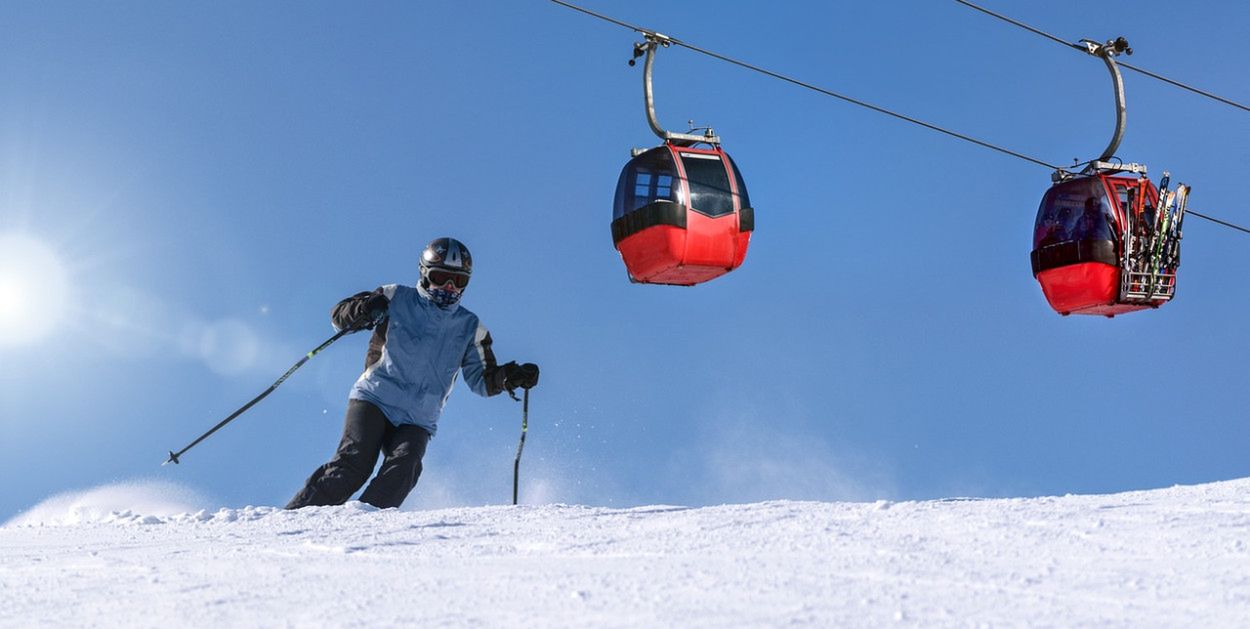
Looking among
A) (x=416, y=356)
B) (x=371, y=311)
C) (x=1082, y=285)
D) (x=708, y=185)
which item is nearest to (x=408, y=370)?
(x=416, y=356)

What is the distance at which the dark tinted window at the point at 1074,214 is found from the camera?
8.74 metres

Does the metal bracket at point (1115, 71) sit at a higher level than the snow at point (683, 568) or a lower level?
higher

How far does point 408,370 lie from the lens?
7.83m

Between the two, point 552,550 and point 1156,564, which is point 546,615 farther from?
point 1156,564

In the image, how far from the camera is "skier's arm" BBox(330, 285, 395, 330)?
25.4ft

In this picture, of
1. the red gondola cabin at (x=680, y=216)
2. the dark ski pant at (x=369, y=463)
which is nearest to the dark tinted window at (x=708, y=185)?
the red gondola cabin at (x=680, y=216)

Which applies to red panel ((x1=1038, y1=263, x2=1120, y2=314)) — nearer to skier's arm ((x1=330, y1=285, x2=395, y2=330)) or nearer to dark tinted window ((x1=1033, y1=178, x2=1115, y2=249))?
dark tinted window ((x1=1033, y1=178, x2=1115, y2=249))

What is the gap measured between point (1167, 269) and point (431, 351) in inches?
227

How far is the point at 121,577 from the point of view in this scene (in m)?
4.23

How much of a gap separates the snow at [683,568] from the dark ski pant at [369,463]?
1712 mm

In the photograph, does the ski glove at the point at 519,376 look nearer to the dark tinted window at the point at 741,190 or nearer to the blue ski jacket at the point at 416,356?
the blue ski jacket at the point at 416,356

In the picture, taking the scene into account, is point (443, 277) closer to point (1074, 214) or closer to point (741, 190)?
point (741, 190)

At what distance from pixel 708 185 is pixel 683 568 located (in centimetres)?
439

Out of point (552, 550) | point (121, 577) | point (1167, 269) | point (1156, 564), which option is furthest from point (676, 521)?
point (1167, 269)
